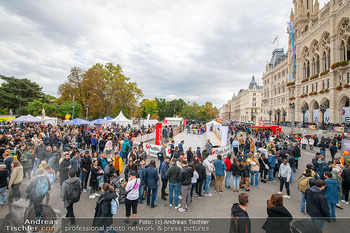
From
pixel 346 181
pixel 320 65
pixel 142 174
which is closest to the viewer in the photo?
pixel 142 174

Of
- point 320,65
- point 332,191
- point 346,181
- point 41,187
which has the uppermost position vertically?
point 320,65

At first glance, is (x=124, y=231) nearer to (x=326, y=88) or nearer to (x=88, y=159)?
(x=88, y=159)

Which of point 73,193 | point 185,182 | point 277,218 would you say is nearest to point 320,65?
point 185,182

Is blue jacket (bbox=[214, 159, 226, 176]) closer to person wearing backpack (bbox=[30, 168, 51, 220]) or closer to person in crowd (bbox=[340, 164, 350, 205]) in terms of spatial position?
person in crowd (bbox=[340, 164, 350, 205])

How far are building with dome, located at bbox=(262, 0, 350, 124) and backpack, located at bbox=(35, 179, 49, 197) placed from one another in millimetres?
26187

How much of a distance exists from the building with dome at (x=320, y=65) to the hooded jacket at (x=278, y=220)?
23.5m

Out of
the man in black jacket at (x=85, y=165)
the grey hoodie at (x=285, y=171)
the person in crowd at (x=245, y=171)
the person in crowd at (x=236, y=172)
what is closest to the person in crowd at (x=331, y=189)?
the grey hoodie at (x=285, y=171)

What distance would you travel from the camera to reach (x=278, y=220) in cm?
288

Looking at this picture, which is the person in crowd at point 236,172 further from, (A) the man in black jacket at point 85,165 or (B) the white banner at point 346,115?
(B) the white banner at point 346,115

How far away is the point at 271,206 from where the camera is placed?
10.2 ft

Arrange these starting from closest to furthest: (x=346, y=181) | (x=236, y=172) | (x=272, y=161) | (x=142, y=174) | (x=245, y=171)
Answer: (x=142, y=174), (x=346, y=181), (x=236, y=172), (x=245, y=171), (x=272, y=161)

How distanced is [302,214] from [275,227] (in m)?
3.59

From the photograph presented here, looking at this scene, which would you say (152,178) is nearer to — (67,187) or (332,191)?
(67,187)

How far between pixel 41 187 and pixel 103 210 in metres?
2.00
